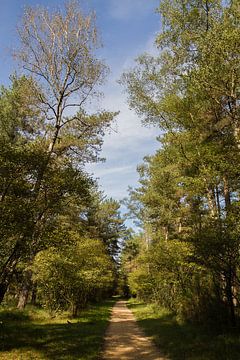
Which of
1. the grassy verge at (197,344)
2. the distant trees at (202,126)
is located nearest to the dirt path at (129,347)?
the grassy verge at (197,344)

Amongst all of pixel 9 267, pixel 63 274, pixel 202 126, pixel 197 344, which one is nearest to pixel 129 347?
pixel 197 344

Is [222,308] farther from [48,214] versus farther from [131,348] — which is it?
[48,214]

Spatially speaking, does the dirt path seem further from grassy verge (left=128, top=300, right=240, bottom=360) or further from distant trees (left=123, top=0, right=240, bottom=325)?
distant trees (left=123, top=0, right=240, bottom=325)

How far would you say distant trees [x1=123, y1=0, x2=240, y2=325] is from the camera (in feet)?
35.5

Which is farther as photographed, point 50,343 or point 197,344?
point 50,343

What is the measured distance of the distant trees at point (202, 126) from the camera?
10.8m

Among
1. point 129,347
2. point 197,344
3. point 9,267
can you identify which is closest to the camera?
point 9,267

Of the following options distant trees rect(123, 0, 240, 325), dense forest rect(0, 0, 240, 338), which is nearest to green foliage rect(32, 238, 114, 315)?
dense forest rect(0, 0, 240, 338)

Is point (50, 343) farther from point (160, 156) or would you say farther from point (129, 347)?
point (160, 156)

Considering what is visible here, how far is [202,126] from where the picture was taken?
1529 centimetres

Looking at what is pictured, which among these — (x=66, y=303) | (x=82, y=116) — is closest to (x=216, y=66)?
(x=82, y=116)

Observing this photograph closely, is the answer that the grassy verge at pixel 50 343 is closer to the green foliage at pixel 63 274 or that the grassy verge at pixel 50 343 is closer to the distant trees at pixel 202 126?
the green foliage at pixel 63 274

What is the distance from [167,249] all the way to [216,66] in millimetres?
10358

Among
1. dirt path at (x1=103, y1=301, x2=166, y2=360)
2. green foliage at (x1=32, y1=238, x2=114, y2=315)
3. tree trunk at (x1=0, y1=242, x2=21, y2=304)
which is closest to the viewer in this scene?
tree trunk at (x1=0, y1=242, x2=21, y2=304)
